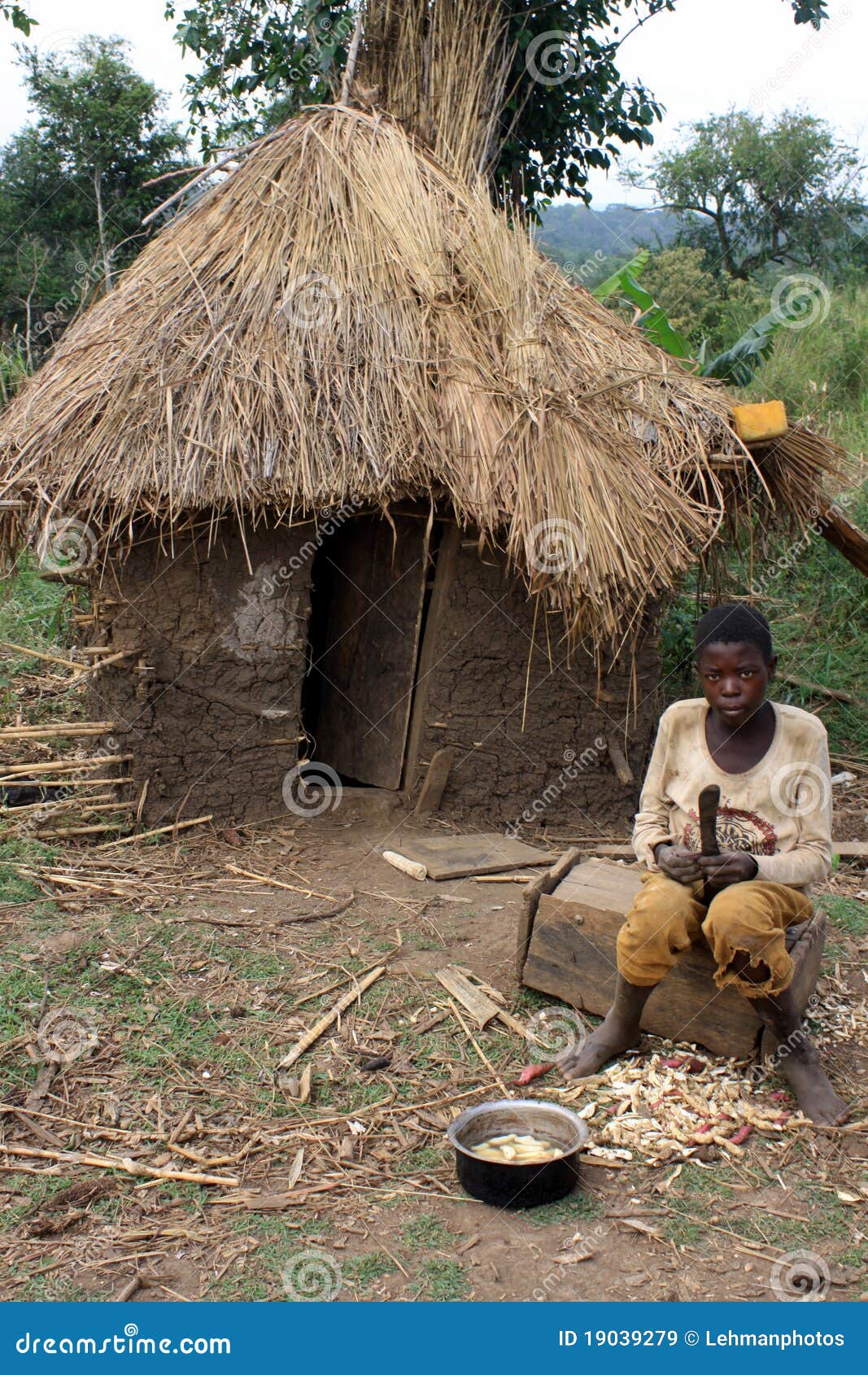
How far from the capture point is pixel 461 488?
5156 millimetres

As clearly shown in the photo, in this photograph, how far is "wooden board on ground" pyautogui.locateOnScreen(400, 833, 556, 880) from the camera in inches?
203

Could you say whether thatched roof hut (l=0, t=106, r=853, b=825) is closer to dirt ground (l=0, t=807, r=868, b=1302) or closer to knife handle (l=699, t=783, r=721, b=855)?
dirt ground (l=0, t=807, r=868, b=1302)

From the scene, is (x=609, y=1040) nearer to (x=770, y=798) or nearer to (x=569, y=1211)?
(x=569, y=1211)

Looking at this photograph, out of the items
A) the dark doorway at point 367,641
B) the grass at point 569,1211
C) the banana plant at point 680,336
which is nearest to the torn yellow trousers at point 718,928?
the grass at point 569,1211

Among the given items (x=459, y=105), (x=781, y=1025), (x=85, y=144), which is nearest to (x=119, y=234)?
(x=85, y=144)

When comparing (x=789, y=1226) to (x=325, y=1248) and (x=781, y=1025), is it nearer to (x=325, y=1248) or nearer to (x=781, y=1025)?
(x=781, y=1025)

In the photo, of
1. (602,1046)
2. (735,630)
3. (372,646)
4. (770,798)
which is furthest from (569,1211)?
(372,646)

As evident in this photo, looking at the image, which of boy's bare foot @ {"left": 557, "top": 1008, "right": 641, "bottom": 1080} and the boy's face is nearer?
the boy's face

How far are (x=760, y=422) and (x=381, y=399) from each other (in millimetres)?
1969

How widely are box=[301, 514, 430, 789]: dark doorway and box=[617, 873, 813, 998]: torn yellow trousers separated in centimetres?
298

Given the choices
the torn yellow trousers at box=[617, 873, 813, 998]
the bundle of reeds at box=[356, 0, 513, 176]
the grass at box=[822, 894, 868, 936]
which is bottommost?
the grass at box=[822, 894, 868, 936]

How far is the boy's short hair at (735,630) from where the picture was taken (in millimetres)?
2951

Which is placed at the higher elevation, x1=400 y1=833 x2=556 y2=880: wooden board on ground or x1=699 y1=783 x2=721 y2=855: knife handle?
x1=699 y1=783 x2=721 y2=855: knife handle

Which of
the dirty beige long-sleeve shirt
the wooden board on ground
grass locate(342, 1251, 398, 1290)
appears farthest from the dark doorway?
grass locate(342, 1251, 398, 1290)
